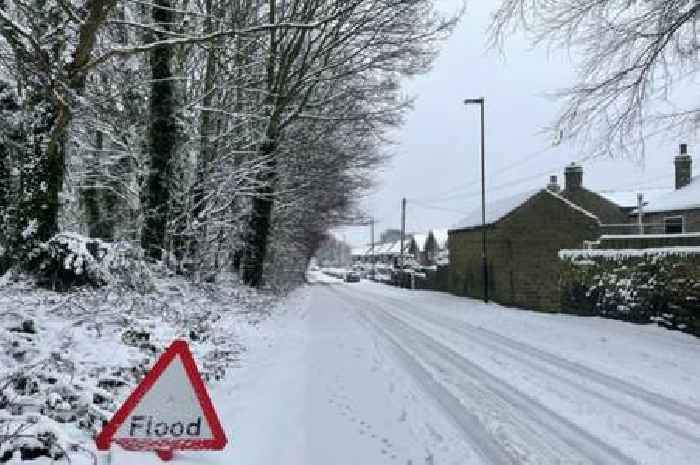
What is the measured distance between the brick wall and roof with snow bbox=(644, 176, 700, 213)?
306cm

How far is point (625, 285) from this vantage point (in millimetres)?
18484

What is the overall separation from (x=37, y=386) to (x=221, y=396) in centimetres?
261

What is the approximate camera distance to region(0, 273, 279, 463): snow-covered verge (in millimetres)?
4500

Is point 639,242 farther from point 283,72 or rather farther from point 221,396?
point 221,396

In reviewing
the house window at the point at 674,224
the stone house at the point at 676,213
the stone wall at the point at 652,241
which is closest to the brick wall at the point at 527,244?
the stone house at the point at 676,213

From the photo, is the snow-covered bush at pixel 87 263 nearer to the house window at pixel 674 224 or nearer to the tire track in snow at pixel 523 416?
the tire track in snow at pixel 523 416

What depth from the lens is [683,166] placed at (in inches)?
1535

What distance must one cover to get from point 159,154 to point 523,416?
374 inches

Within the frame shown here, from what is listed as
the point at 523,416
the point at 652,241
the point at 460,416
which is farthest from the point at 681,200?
the point at 460,416

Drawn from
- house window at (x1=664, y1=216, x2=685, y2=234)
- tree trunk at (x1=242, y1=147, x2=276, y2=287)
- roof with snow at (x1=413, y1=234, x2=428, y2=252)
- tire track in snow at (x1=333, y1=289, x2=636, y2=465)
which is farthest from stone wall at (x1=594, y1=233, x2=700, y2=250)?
roof with snow at (x1=413, y1=234, x2=428, y2=252)

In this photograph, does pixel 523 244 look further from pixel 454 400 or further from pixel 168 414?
pixel 168 414

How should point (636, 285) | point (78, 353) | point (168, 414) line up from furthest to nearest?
point (636, 285), point (78, 353), point (168, 414)

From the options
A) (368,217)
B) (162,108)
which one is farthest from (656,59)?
(368,217)

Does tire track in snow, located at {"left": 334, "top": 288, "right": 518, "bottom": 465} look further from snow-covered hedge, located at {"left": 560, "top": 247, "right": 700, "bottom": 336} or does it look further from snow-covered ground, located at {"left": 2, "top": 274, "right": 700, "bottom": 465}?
snow-covered hedge, located at {"left": 560, "top": 247, "right": 700, "bottom": 336}
